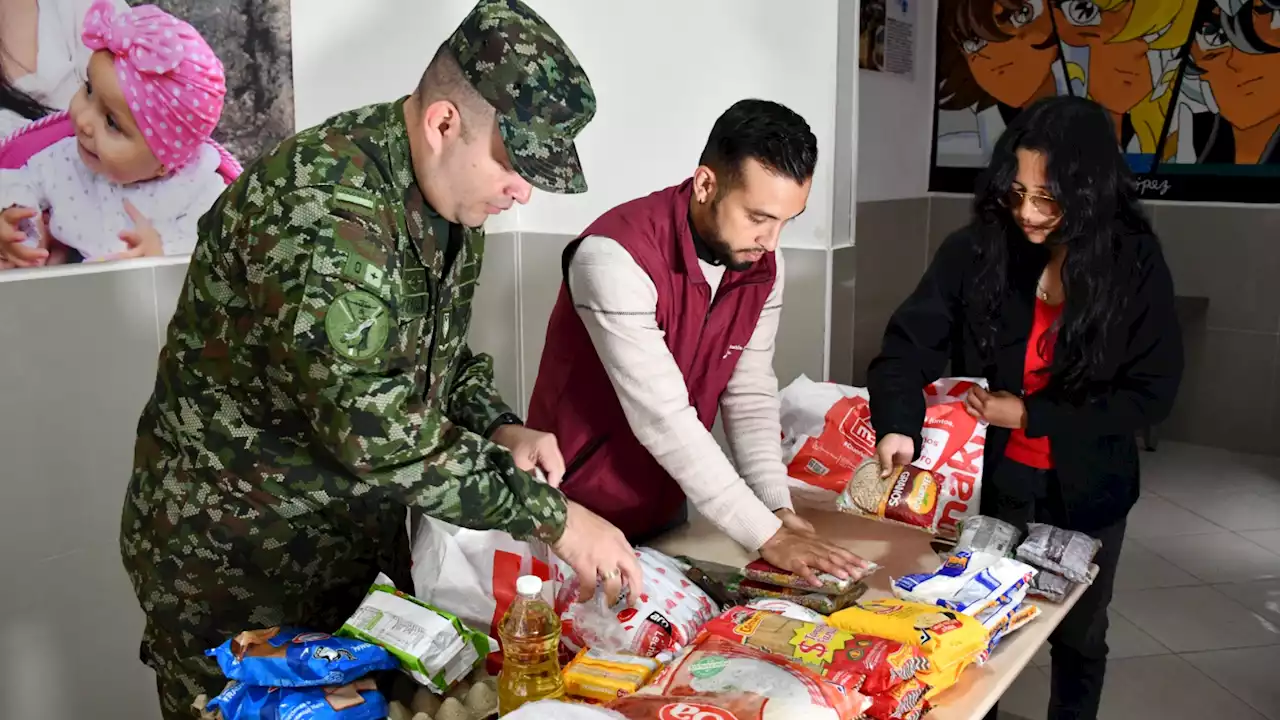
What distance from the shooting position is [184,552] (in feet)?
4.59

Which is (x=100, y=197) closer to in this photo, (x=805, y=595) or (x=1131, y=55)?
(x=805, y=595)

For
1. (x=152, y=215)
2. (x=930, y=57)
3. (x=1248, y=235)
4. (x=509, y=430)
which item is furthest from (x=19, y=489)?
(x=1248, y=235)

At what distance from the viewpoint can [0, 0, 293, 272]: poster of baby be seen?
2.01 metres

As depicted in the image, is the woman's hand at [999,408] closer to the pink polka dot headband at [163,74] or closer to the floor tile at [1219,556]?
the pink polka dot headband at [163,74]

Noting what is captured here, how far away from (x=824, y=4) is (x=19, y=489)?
212cm

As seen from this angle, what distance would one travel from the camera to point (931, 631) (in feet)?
4.31

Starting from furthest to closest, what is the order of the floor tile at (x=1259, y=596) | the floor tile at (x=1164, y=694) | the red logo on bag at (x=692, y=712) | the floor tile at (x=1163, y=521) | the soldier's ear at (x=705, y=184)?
the floor tile at (x=1163, y=521) < the floor tile at (x=1259, y=596) < the floor tile at (x=1164, y=694) < the soldier's ear at (x=705, y=184) < the red logo on bag at (x=692, y=712)

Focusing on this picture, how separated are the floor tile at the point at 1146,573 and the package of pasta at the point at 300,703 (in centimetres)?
304

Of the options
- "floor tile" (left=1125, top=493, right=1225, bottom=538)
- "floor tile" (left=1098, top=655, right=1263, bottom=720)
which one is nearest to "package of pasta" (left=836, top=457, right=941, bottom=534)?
"floor tile" (left=1098, top=655, right=1263, bottom=720)

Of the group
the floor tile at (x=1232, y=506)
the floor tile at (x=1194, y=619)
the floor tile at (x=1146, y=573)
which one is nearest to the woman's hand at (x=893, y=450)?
the floor tile at (x=1194, y=619)

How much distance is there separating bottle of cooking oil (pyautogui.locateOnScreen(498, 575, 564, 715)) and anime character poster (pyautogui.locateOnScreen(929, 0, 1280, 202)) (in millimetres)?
4364

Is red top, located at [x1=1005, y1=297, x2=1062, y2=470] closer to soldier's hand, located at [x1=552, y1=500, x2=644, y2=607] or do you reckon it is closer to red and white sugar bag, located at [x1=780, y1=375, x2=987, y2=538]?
red and white sugar bag, located at [x1=780, y1=375, x2=987, y2=538]

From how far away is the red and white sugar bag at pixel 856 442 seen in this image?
6.58 feet

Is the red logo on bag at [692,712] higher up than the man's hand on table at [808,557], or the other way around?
the red logo on bag at [692,712]
